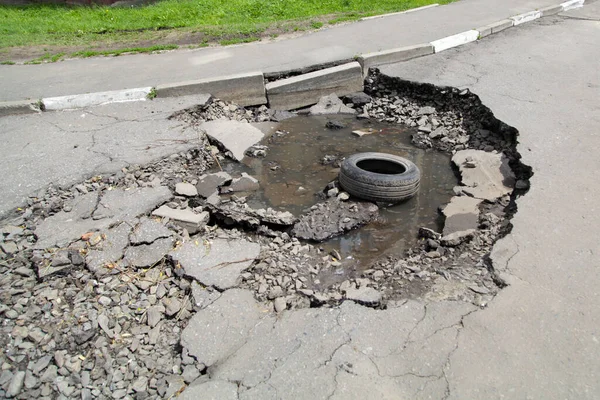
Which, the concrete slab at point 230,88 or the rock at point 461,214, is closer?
the rock at point 461,214

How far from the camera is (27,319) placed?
132 inches

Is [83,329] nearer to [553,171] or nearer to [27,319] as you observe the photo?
[27,319]

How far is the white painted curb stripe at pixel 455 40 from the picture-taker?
869 centimetres

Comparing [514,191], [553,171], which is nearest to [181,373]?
[514,191]

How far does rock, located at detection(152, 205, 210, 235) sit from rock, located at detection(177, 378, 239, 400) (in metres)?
1.68

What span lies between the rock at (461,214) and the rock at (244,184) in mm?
2016

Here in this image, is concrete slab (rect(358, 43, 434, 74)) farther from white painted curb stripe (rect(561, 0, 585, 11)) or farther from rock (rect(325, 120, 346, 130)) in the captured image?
white painted curb stripe (rect(561, 0, 585, 11))

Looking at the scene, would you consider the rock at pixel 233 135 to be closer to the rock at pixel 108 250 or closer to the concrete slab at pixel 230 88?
the concrete slab at pixel 230 88

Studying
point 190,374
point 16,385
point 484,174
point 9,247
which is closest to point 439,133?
point 484,174

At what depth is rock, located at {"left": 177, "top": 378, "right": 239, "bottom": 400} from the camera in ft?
9.09

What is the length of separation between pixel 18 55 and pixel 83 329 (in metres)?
7.36

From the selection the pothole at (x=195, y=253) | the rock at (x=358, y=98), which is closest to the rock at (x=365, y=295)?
the pothole at (x=195, y=253)

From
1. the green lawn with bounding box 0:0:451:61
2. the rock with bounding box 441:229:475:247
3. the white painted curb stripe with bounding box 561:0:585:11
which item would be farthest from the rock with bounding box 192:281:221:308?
the white painted curb stripe with bounding box 561:0:585:11

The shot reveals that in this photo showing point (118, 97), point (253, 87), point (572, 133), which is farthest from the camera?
point (253, 87)
